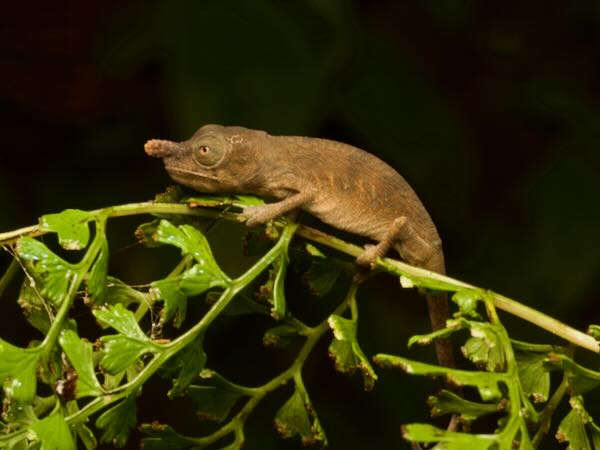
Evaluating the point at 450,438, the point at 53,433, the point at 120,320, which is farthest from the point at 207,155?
the point at 450,438

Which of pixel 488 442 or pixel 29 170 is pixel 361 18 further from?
pixel 488 442

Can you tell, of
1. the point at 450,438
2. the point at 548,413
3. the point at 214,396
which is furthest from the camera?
the point at 214,396

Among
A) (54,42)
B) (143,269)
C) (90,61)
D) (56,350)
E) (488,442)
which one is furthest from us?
(54,42)

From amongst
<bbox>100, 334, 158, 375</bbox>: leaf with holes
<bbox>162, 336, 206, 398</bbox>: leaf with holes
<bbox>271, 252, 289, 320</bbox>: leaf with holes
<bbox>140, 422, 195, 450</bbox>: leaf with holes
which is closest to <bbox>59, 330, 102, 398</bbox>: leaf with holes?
<bbox>100, 334, 158, 375</bbox>: leaf with holes

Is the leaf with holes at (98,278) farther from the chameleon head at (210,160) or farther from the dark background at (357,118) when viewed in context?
the dark background at (357,118)

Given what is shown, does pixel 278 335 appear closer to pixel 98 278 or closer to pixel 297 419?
pixel 297 419

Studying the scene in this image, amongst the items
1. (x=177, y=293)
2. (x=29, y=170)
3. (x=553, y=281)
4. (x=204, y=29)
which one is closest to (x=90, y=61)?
(x=29, y=170)

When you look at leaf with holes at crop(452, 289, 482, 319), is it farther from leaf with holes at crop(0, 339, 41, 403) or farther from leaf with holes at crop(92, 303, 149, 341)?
leaf with holes at crop(0, 339, 41, 403)
